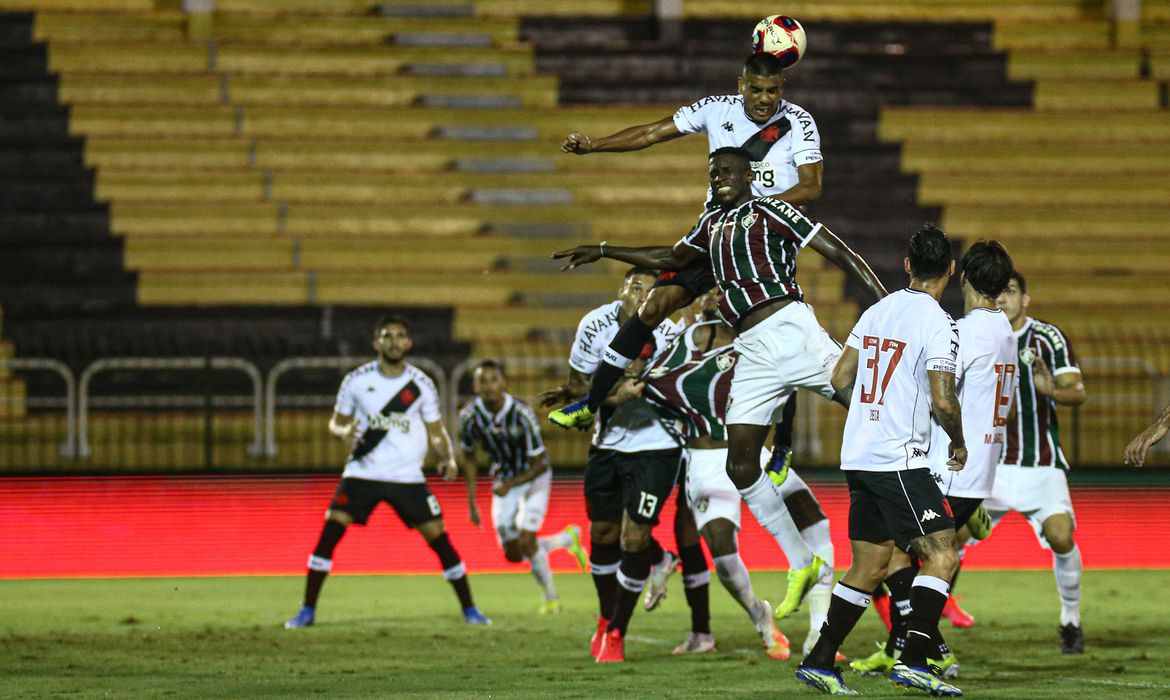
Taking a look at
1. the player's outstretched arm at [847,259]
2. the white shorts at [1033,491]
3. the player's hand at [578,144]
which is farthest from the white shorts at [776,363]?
the white shorts at [1033,491]

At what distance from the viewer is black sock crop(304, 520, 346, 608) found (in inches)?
408

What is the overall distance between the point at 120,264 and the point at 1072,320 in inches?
501

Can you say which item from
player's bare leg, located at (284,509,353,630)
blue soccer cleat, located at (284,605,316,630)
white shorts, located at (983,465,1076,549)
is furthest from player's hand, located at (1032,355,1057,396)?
blue soccer cleat, located at (284,605,316,630)

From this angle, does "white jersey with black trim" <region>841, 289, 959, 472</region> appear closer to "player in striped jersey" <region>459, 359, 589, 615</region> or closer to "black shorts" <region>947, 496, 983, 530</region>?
"black shorts" <region>947, 496, 983, 530</region>

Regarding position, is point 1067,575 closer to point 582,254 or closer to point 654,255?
point 654,255

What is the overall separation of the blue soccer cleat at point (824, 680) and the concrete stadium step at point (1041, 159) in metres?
17.9

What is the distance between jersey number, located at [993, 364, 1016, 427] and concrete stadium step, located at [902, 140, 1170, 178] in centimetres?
1638

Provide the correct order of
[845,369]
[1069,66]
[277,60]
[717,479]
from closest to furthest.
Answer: [845,369] < [717,479] < [277,60] < [1069,66]

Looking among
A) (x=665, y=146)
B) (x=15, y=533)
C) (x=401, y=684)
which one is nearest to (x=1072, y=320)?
(x=665, y=146)

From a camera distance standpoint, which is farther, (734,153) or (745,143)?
(745,143)

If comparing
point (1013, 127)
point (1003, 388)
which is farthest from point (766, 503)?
point (1013, 127)

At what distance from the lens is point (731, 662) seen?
8.49m

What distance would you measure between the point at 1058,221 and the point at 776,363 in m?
16.7

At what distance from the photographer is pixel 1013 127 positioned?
24484mm
